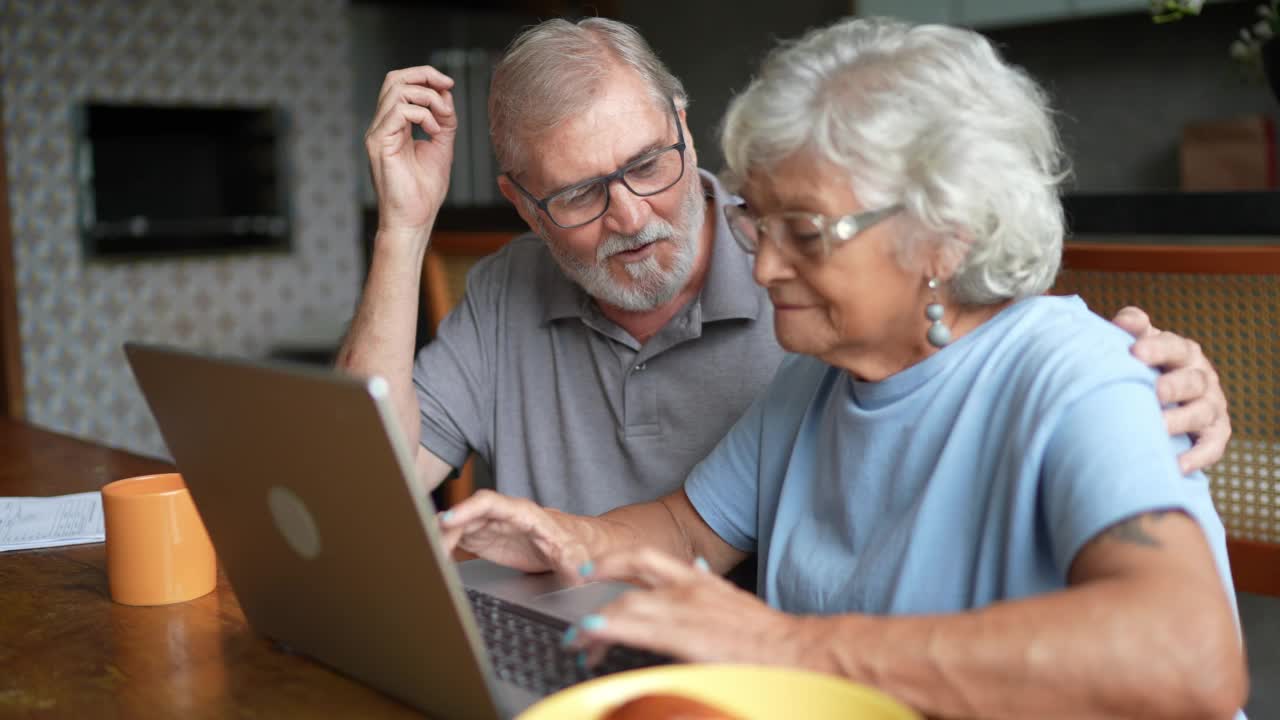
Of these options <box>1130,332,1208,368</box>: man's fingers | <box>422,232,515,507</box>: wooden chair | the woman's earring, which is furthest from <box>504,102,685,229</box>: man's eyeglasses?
→ <box>422,232,515,507</box>: wooden chair

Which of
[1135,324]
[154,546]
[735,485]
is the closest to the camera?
[1135,324]

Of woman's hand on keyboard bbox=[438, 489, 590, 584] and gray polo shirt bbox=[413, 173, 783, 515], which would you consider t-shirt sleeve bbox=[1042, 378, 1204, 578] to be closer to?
woman's hand on keyboard bbox=[438, 489, 590, 584]

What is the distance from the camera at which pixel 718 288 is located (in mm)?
1673

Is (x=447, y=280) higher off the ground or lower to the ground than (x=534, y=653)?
lower

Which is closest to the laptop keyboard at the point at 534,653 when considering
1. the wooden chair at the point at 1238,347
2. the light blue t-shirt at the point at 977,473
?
the light blue t-shirt at the point at 977,473

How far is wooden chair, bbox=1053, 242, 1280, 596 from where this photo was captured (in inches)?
65.4

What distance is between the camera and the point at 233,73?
559 centimetres

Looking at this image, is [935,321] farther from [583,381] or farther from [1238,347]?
A: [1238,347]

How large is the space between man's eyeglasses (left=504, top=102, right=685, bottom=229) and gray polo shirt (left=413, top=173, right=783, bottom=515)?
0.46ft

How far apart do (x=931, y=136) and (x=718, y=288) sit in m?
0.67

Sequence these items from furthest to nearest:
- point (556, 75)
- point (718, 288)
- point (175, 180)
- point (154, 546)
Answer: point (175, 180) < point (718, 288) < point (556, 75) < point (154, 546)

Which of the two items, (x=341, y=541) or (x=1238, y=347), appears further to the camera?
(x=1238, y=347)

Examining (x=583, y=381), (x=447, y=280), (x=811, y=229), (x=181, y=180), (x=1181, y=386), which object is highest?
(x=811, y=229)

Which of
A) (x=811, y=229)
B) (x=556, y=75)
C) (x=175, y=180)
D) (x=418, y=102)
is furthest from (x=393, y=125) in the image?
(x=175, y=180)
